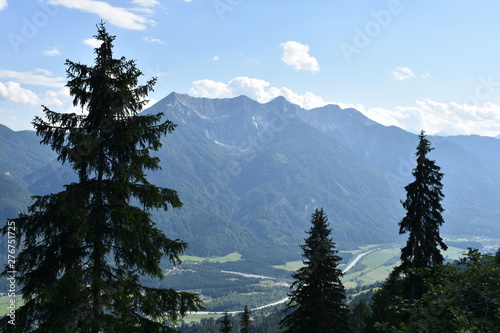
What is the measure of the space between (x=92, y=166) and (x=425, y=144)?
21.7 metres

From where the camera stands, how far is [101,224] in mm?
11320

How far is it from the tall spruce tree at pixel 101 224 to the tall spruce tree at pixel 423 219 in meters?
18.5

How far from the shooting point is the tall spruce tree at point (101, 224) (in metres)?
10.1

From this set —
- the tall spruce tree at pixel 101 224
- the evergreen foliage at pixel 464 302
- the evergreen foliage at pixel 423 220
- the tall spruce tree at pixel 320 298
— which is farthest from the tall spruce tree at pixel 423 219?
the tall spruce tree at pixel 101 224

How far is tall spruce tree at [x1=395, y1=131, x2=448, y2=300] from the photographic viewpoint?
2422 cm

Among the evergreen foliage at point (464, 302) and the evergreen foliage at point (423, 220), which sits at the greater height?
the evergreen foliage at point (423, 220)

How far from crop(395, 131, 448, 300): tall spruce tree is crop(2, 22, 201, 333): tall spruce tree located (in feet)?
60.7

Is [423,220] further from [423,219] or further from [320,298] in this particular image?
[320,298]

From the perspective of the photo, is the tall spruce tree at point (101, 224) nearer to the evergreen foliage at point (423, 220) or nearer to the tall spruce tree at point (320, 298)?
the tall spruce tree at point (320, 298)

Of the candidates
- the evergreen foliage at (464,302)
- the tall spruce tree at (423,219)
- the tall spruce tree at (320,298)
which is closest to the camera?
the evergreen foliage at (464,302)

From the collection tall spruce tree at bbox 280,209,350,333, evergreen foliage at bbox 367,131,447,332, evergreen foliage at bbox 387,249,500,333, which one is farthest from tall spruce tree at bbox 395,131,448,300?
evergreen foliage at bbox 387,249,500,333

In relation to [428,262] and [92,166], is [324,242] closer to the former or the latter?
[428,262]

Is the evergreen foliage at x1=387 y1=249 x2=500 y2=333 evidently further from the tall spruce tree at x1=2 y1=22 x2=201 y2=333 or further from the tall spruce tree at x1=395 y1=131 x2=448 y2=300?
the tall spruce tree at x1=395 y1=131 x2=448 y2=300

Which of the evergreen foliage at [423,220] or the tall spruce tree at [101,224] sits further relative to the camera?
the evergreen foliage at [423,220]
